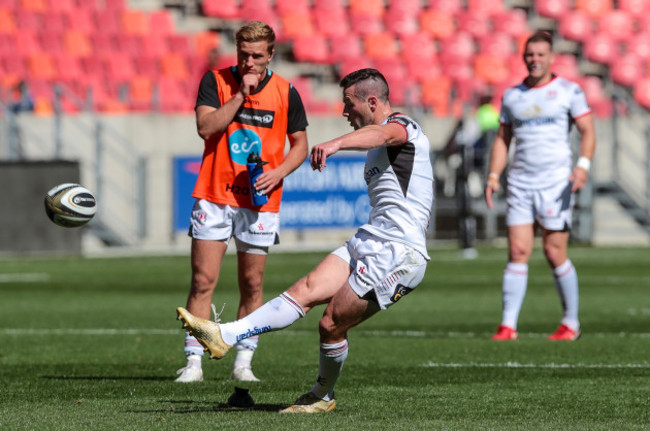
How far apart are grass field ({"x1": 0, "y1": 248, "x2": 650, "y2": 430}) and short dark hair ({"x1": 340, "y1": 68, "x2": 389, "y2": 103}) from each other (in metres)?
1.50

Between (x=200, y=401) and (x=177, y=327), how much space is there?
446cm

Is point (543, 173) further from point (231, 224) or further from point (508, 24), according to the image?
point (508, 24)

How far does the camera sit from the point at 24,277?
55.2 feet

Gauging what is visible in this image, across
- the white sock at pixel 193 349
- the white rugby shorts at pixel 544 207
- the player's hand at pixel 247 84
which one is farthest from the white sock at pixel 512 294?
the player's hand at pixel 247 84

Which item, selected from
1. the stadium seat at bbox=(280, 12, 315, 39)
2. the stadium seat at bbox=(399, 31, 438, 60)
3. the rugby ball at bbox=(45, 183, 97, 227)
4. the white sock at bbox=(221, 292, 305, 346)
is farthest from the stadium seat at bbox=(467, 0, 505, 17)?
the white sock at bbox=(221, 292, 305, 346)

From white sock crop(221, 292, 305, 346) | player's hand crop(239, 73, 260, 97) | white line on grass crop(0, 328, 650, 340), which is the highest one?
player's hand crop(239, 73, 260, 97)

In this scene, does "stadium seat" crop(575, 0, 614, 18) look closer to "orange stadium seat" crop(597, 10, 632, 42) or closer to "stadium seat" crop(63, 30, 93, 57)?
"orange stadium seat" crop(597, 10, 632, 42)

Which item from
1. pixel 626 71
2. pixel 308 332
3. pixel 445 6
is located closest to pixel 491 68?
pixel 445 6

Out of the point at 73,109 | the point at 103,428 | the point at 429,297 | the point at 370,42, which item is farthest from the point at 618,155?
the point at 103,428

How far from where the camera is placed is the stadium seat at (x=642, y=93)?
30750 millimetres

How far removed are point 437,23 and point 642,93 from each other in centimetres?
520

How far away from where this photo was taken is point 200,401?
6.78 m

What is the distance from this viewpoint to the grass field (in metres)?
6.16

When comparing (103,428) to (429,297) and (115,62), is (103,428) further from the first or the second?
(115,62)
